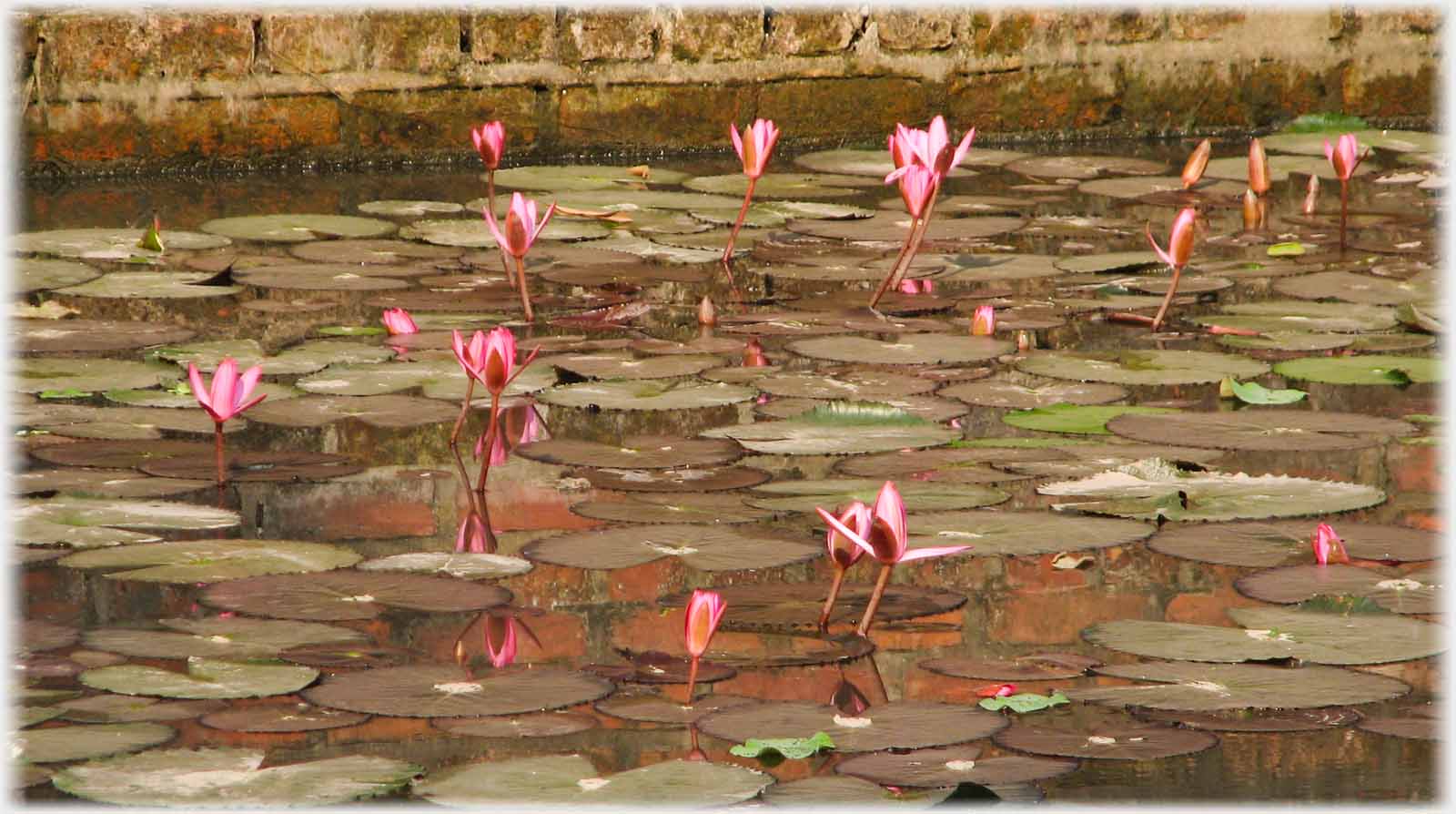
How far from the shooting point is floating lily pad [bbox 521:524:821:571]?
3.02m

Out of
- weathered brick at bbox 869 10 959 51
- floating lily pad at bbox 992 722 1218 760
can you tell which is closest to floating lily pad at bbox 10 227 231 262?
weathered brick at bbox 869 10 959 51

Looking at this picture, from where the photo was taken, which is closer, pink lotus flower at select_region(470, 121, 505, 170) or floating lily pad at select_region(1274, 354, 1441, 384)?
floating lily pad at select_region(1274, 354, 1441, 384)

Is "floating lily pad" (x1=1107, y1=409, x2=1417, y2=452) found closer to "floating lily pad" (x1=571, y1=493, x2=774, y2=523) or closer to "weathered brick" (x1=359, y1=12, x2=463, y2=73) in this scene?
"floating lily pad" (x1=571, y1=493, x2=774, y2=523)

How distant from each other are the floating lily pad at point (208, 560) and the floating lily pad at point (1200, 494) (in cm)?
107

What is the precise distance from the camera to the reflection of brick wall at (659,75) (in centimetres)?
705

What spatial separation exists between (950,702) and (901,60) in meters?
5.66

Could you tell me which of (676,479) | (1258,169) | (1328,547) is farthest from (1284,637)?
(1258,169)

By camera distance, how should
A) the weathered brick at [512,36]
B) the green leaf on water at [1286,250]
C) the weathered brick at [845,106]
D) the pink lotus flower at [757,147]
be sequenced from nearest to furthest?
the pink lotus flower at [757,147] → the green leaf on water at [1286,250] → the weathered brick at [512,36] → the weathered brick at [845,106]

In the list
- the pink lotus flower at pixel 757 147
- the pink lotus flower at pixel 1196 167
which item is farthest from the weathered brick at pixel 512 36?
the pink lotus flower at pixel 757 147

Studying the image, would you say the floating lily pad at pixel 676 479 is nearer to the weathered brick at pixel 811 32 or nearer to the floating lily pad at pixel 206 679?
the floating lily pad at pixel 206 679

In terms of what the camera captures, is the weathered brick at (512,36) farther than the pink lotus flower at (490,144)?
Yes

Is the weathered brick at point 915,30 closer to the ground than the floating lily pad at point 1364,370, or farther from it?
farther from it

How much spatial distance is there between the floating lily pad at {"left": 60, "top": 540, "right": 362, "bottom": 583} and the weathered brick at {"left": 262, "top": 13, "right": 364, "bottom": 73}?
4.29 m

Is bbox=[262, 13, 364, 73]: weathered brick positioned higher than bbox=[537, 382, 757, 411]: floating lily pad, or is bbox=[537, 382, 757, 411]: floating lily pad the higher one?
bbox=[262, 13, 364, 73]: weathered brick
